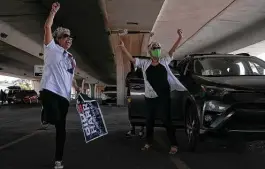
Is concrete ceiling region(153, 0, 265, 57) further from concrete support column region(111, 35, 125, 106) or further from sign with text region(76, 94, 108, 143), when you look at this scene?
sign with text region(76, 94, 108, 143)

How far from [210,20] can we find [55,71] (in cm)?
2178

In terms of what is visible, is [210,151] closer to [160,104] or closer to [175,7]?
[160,104]

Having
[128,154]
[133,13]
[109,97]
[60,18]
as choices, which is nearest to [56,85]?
[128,154]

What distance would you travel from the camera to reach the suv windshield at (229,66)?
328 inches

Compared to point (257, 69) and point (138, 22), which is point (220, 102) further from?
point (138, 22)

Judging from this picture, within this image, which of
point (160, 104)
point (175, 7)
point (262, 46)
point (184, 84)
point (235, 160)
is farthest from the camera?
point (262, 46)

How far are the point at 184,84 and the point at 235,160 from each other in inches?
77.3

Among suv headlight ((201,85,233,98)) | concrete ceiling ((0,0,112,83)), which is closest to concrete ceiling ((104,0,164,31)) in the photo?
concrete ceiling ((0,0,112,83))

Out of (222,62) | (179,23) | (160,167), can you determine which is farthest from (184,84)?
(179,23)

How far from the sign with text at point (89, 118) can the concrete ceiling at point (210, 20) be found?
15505 millimetres

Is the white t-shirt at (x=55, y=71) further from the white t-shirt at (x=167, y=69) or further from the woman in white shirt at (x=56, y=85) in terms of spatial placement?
the white t-shirt at (x=167, y=69)

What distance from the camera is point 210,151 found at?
778 centimetres

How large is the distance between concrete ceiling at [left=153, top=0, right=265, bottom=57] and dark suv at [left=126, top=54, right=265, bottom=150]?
14240mm

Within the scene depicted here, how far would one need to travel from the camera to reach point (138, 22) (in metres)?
28.2
